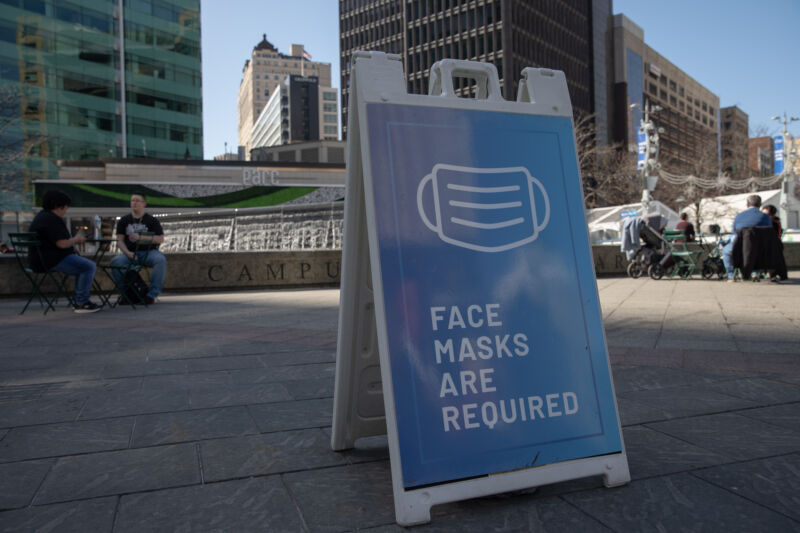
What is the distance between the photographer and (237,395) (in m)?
3.68

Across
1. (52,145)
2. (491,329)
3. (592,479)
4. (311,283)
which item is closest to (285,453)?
(491,329)

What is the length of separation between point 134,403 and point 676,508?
2.80 meters

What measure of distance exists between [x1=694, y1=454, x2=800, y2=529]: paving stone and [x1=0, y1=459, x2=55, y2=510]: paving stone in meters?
2.39

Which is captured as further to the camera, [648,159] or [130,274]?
[648,159]

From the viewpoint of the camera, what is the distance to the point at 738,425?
2.88 meters

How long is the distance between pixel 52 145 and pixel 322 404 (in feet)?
220

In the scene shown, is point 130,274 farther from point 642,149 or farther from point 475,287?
point 642,149

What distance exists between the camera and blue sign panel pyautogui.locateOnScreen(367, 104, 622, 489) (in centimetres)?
206

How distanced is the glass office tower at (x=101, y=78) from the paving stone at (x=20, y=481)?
5836 cm

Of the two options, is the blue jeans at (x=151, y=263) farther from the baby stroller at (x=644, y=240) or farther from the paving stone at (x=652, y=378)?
the baby stroller at (x=644, y=240)

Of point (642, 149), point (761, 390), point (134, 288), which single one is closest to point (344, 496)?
point (761, 390)

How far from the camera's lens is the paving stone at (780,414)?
2904 millimetres

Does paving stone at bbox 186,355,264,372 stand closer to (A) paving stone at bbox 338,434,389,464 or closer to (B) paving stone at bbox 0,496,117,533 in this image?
(A) paving stone at bbox 338,434,389,464

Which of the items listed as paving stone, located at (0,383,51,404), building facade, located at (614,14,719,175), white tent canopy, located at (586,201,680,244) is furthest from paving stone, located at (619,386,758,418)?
building facade, located at (614,14,719,175)
